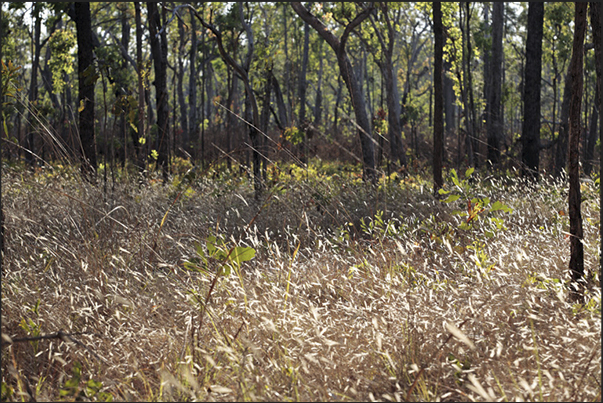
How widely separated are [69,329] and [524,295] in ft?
6.70

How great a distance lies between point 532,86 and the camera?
7.66 metres

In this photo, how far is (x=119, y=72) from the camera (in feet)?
37.3

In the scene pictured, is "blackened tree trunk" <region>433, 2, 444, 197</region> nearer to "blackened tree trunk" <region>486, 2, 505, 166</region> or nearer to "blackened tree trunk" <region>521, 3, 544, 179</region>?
"blackened tree trunk" <region>521, 3, 544, 179</region>

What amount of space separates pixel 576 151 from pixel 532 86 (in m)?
5.81

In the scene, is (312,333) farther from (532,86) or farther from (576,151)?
(532,86)

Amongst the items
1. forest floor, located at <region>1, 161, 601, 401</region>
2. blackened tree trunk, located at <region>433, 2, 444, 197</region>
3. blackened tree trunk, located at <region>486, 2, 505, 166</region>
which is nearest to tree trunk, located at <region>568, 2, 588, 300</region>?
forest floor, located at <region>1, 161, 601, 401</region>

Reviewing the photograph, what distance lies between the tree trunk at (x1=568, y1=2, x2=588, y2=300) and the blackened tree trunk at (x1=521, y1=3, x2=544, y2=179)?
17.2 feet

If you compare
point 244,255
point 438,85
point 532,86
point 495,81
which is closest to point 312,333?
point 244,255

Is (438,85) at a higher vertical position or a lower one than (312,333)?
higher

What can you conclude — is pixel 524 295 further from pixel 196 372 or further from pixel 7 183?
pixel 7 183

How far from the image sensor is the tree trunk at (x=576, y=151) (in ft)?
7.57

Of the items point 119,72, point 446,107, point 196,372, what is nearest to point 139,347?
point 196,372

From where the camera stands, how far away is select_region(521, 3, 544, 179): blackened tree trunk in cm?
742

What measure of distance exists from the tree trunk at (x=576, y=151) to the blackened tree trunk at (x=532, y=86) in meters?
5.24
